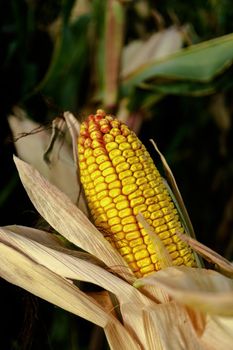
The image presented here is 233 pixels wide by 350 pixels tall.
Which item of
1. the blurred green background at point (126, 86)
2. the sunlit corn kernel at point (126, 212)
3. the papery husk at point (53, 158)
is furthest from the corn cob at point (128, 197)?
the blurred green background at point (126, 86)

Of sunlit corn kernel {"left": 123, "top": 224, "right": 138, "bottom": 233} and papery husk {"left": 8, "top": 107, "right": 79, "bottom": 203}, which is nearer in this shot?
sunlit corn kernel {"left": 123, "top": 224, "right": 138, "bottom": 233}

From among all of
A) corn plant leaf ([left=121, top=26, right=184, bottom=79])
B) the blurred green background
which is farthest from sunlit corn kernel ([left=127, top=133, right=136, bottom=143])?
corn plant leaf ([left=121, top=26, right=184, bottom=79])

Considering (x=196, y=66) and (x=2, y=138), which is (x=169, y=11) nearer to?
(x=196, y=66)

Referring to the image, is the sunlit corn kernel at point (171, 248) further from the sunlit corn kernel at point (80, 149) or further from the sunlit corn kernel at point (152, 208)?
the sunlit corn kernel at point (80, 149)

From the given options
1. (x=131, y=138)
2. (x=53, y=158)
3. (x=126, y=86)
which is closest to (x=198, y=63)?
(x=126, y=86)

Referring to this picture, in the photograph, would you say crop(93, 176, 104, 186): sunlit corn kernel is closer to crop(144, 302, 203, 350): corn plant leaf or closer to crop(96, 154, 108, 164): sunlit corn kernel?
crop(96, 154, 108, 164): sunlit corn kernel
